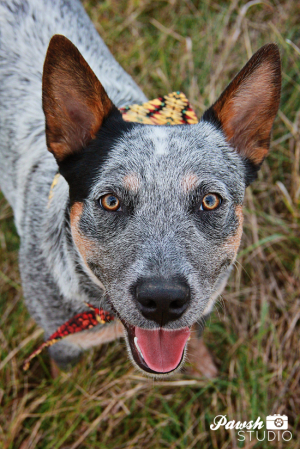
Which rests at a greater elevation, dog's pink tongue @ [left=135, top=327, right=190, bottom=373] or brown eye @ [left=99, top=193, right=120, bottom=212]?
brown eye @ [left=99, top=193, right=120, bottom=212]

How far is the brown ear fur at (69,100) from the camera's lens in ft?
6.89

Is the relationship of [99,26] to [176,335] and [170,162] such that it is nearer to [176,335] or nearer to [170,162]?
[170,162]

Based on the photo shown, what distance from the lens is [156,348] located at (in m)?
2.28

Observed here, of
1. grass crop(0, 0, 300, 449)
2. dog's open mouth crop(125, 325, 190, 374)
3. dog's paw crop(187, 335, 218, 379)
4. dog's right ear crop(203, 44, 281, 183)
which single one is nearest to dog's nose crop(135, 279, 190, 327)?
dog's open mouth crop(125, 325, 190, 374)

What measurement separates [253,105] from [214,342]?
7.33 feet

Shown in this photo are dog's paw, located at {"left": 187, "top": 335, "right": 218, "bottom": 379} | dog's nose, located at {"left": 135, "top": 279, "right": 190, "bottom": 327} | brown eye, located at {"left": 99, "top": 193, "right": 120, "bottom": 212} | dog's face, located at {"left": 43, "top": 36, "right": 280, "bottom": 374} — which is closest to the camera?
dog's nose, located at {"left": 135, "top": 279, "right": 190, "bottom": 327}

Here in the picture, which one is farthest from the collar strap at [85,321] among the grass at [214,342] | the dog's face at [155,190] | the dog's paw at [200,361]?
the dog's paw at [200,361]

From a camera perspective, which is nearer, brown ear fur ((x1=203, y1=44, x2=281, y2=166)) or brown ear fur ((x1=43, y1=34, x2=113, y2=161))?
brown ear fur ((x1=43, y1=34, x2=113, y2=161))

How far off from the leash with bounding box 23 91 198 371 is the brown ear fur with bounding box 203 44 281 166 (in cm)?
34

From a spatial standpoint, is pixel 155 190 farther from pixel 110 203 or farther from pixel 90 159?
pixel 90 159

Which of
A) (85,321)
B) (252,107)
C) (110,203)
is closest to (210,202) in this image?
(110,203)

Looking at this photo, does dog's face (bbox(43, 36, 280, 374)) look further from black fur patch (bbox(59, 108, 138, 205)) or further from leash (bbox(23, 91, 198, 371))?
leash (bbox(23, 91, 198, 371))

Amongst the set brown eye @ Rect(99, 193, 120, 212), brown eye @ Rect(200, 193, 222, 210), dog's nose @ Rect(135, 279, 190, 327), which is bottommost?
dog's nose @ Rect(135, 279, 190, 327)

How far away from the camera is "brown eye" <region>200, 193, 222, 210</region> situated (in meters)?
2.17
